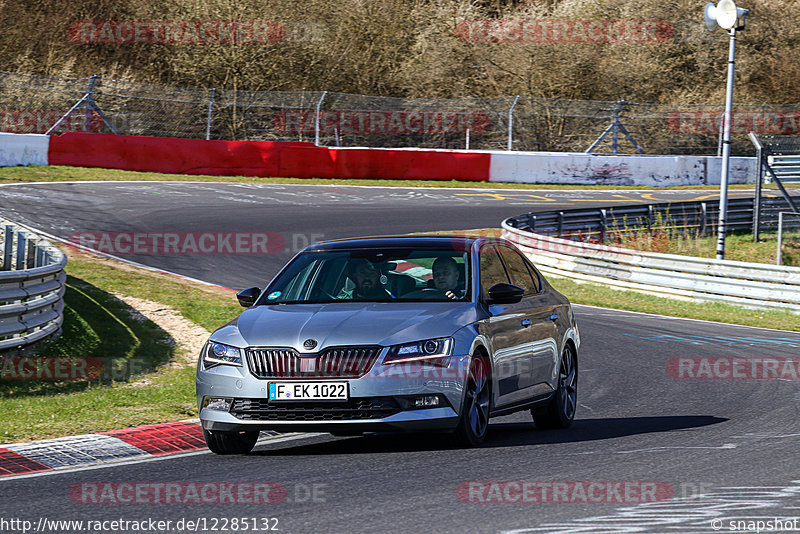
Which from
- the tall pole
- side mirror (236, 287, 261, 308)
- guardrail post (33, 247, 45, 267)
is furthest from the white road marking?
the tall pole

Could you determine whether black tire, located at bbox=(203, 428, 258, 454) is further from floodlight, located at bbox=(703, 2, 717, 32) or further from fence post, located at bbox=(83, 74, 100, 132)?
fence post, located at bbox=(83, 74, 100, 132)

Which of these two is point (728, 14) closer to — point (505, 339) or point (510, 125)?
point (510, 125)

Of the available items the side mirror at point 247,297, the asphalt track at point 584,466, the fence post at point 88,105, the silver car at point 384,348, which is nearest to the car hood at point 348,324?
the silver car at point 384,348

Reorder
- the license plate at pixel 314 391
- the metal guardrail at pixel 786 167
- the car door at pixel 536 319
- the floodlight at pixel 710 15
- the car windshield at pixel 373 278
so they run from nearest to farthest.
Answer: the license plate at pixel 314 391 → the car windshield at pixel 373 278 → the car door at pixel 536 319 → the floodlight at pixel 710 15 → the metal guardrail at pixel 786 167

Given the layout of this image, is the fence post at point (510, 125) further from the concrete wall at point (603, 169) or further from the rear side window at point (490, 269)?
the rear side window at point (490, 269)

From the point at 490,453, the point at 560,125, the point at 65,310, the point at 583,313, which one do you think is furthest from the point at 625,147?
the point at 490,453

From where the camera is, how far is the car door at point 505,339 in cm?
827

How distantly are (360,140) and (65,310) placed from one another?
82.8 feet

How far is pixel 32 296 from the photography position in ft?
42.0

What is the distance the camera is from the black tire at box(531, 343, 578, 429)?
30.5 feet

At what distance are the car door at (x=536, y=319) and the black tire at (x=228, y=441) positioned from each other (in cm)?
224

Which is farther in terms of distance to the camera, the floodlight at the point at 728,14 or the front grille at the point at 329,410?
the floodlight at the point at 728,14

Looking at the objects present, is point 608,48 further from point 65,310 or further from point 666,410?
point 666,410

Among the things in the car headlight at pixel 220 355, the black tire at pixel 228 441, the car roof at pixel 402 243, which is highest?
the car roof at pixel 402 243
